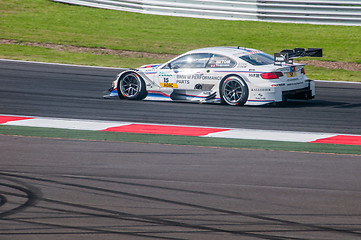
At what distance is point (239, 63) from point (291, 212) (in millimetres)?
7464

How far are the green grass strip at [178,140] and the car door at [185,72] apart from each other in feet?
11.2

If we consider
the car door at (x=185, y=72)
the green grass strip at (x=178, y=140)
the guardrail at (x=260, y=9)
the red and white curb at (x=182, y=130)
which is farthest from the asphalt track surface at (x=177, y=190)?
the guardrail at (x=260, y=9)

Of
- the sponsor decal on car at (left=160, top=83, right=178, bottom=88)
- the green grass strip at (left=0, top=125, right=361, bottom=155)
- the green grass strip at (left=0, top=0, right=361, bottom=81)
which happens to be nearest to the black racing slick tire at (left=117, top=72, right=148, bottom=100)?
the sponsor decal on car at (left=160, top=83, right=178, bottom=88)

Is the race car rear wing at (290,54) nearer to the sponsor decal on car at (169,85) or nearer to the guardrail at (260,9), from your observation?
the sponsor decal on car at (169,85)

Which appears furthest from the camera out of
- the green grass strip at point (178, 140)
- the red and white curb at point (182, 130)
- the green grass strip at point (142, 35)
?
the green grass strip at point (142, 35)

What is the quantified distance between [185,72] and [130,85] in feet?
4.81

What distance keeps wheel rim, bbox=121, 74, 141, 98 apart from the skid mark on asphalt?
7.73m

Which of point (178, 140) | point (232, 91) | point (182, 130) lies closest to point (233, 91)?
point (232, 91)

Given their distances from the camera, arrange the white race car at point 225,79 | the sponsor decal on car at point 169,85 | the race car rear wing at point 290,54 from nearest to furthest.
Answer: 1. the white race car at point 225,79
2. the race car rear wing at point 290,54
3. the sponsor decal on car at point 169,85

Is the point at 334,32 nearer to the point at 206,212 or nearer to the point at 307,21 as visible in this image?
the point at 307,21

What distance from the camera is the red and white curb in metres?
10.6

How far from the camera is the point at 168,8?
28.3 m

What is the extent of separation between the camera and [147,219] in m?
6.16

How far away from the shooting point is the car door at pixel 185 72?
45.8 feet
